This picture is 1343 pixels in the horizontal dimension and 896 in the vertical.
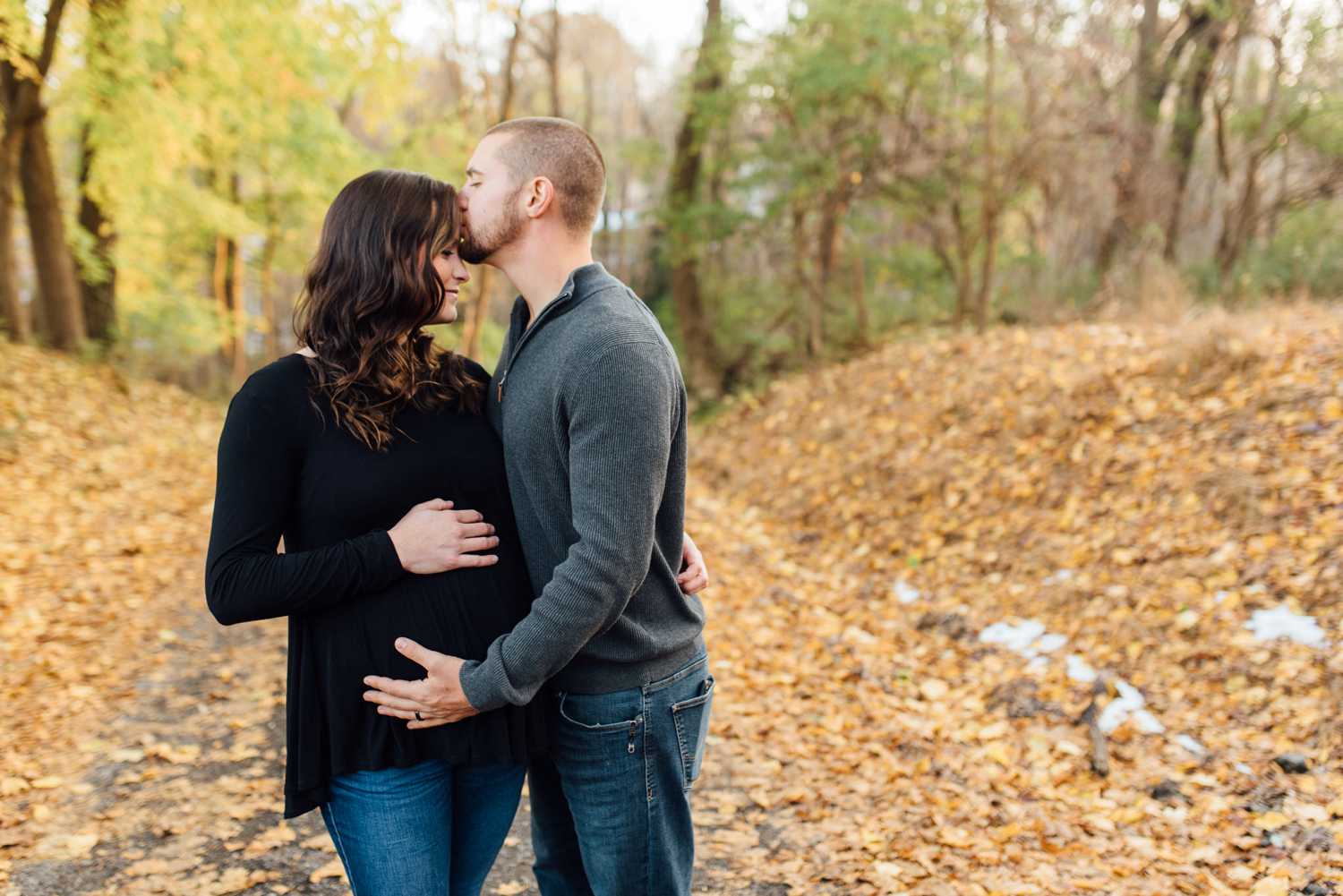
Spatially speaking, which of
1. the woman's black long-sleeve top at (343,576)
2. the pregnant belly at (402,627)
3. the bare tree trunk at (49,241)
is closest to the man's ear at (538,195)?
the woman's black long-sleeve top at (343,576)

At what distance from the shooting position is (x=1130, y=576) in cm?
663

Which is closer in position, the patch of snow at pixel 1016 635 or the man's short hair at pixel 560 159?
the man's short hair at pixel 560 159

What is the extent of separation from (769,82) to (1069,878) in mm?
12436

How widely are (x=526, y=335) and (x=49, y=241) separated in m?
14.5

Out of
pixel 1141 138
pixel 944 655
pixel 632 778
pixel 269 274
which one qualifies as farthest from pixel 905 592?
pixel 269 274

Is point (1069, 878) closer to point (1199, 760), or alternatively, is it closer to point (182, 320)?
point (1199, 760)

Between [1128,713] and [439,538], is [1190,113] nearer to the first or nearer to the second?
[1128,713]

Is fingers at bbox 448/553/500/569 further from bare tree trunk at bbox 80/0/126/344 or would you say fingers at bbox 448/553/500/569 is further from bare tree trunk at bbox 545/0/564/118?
bare tree trunk at bbox 545/0/564/118

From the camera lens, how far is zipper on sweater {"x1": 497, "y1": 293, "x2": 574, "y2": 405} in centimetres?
223

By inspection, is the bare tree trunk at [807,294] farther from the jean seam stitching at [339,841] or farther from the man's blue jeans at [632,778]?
the jean seam stitching at [339,841]

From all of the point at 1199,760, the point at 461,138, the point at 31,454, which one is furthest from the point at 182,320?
the point at 1199,760

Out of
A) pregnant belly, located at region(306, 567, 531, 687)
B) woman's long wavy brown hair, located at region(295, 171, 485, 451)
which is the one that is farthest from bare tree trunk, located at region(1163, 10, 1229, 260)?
pregnant belly, located at region(306, 567, 531, 687)

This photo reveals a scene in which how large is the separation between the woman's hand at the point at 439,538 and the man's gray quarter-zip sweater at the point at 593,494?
13 cm

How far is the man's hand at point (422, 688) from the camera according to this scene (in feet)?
Result: 6.64
